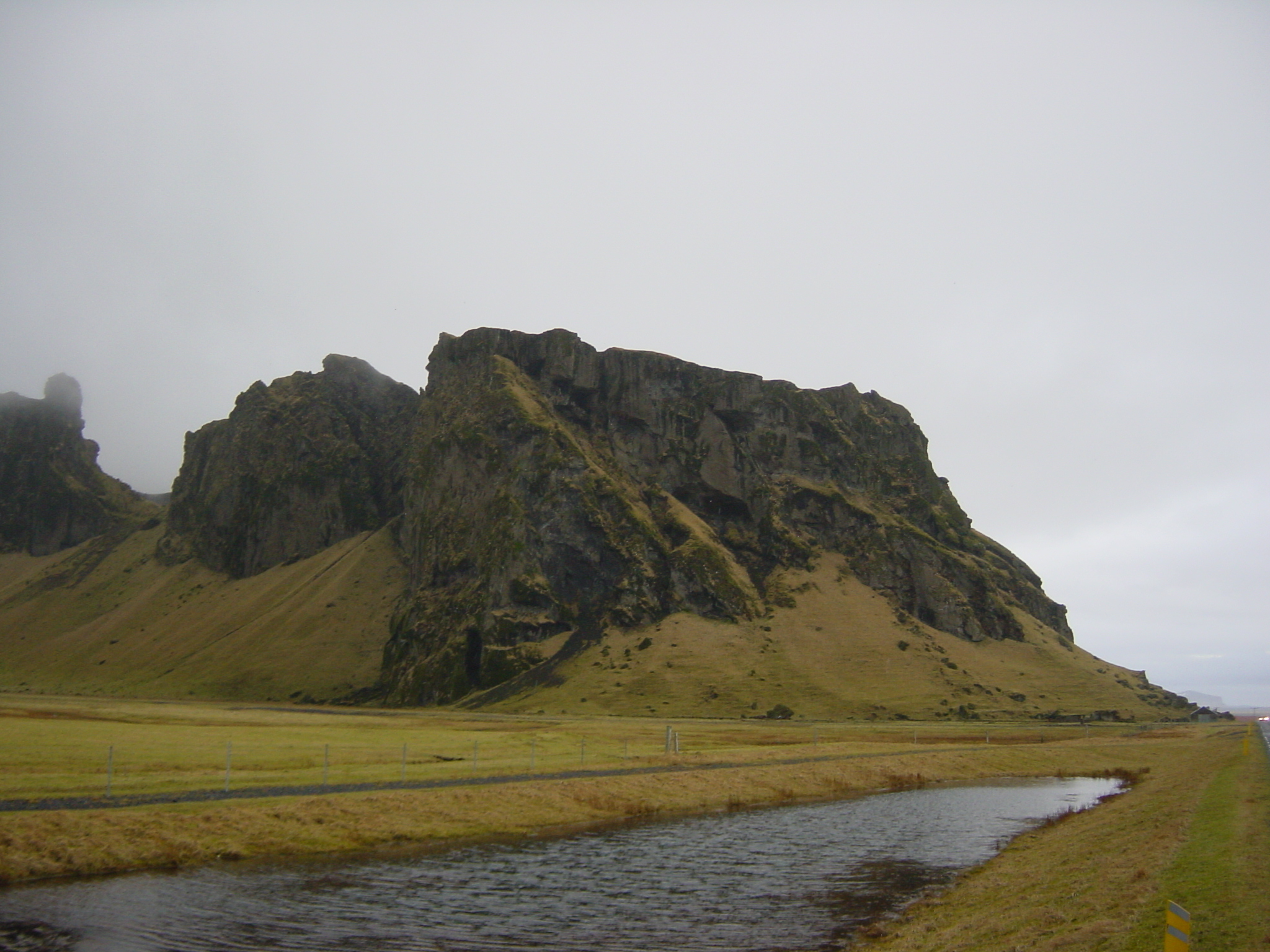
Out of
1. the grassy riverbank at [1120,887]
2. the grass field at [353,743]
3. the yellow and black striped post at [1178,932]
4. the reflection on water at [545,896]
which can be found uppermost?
the yellow and black striped post at [1178,932]

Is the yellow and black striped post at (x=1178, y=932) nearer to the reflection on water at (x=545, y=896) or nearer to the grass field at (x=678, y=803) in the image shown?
the grass field at (x=678, y=803)

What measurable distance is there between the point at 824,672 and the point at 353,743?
101560 millimetres

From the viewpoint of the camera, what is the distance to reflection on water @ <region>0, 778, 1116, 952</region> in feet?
72.7

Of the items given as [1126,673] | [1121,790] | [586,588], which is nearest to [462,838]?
[1121,790]

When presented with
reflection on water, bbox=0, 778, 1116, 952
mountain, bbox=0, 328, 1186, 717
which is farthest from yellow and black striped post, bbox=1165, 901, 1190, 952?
mountain, bbox=0, 328, 1186, 717

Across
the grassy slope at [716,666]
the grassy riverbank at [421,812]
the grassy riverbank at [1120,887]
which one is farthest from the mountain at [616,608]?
the grassy riverbank at [1120,887]

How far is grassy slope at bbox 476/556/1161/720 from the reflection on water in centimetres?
9343

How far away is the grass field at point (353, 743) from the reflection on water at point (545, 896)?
13.0 metres

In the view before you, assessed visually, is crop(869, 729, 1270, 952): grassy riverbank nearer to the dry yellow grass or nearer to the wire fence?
the dry yellow grass

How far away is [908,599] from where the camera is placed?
180750 millimetres

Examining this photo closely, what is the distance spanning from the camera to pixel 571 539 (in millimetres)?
168625

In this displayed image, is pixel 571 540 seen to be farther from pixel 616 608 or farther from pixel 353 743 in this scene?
pixel 353 743

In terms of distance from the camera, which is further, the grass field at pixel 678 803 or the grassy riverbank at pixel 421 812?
the grassy riverbank at pixel 421 812

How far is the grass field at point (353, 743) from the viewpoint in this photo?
42781 mm
